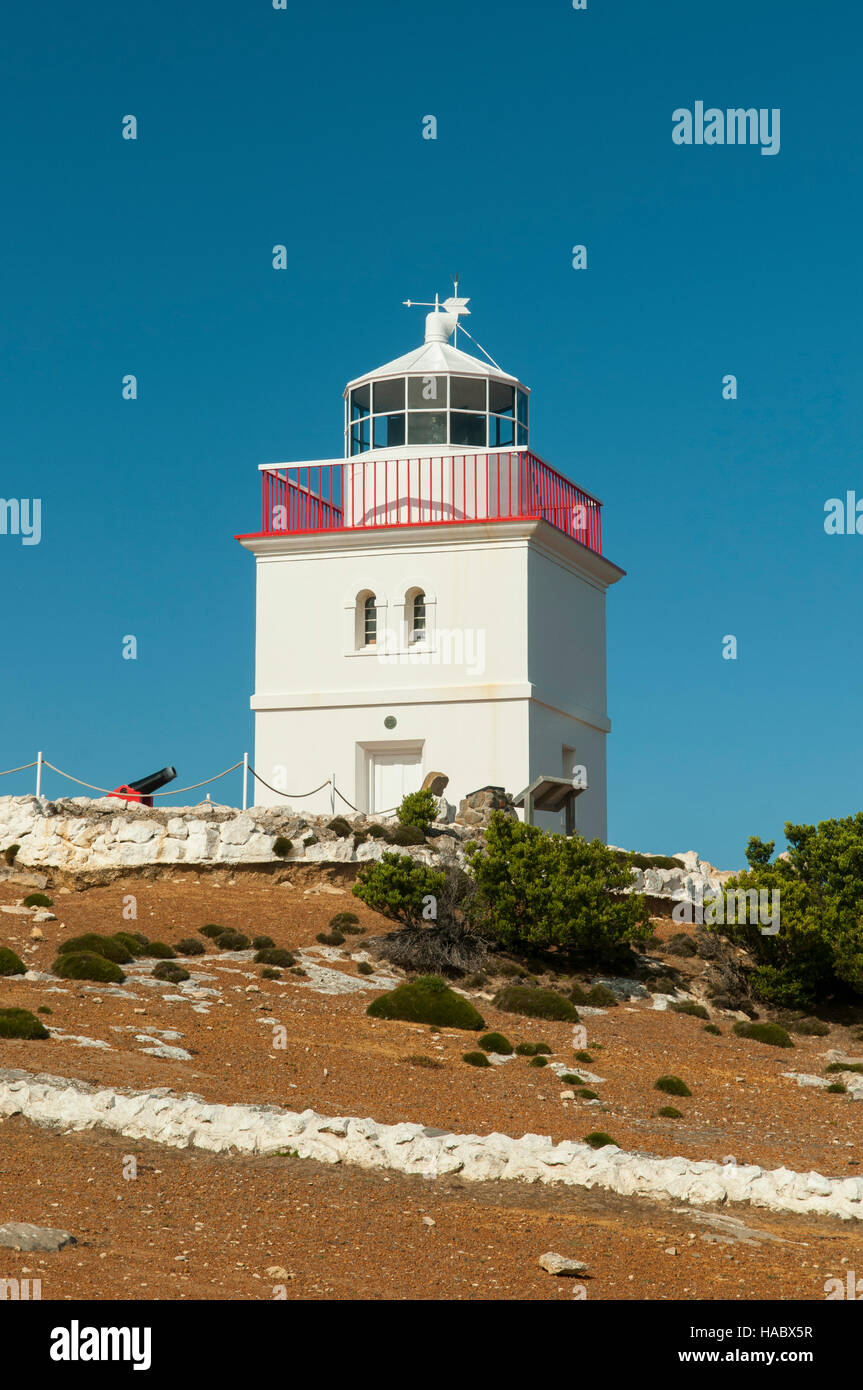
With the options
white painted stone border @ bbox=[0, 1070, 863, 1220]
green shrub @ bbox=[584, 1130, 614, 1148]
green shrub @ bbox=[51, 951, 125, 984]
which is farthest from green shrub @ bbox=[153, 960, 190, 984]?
green shrub @ bbox=[584, 1130, 614, 1148]

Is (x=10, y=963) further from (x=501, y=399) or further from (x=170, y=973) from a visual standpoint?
(x=501, y=399)

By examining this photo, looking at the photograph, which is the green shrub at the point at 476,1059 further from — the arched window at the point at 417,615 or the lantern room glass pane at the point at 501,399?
the lantern room glass pane at the point at 501,399

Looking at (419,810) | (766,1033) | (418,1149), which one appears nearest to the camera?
(418,1149)

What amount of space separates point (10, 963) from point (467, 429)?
1621 cm

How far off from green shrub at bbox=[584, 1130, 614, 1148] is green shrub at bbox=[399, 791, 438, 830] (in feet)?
44.9

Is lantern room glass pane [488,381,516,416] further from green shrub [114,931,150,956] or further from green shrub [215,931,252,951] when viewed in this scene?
green shrub [114,931,150,956]

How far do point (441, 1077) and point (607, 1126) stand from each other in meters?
2.38

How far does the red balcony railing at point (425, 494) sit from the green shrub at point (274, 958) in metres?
10.8

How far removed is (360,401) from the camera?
34312 millimetres

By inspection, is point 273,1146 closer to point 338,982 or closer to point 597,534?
point 338,982

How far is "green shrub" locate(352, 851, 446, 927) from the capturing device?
86.8 ft

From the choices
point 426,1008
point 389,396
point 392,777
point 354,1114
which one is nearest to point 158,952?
point 426,1008
